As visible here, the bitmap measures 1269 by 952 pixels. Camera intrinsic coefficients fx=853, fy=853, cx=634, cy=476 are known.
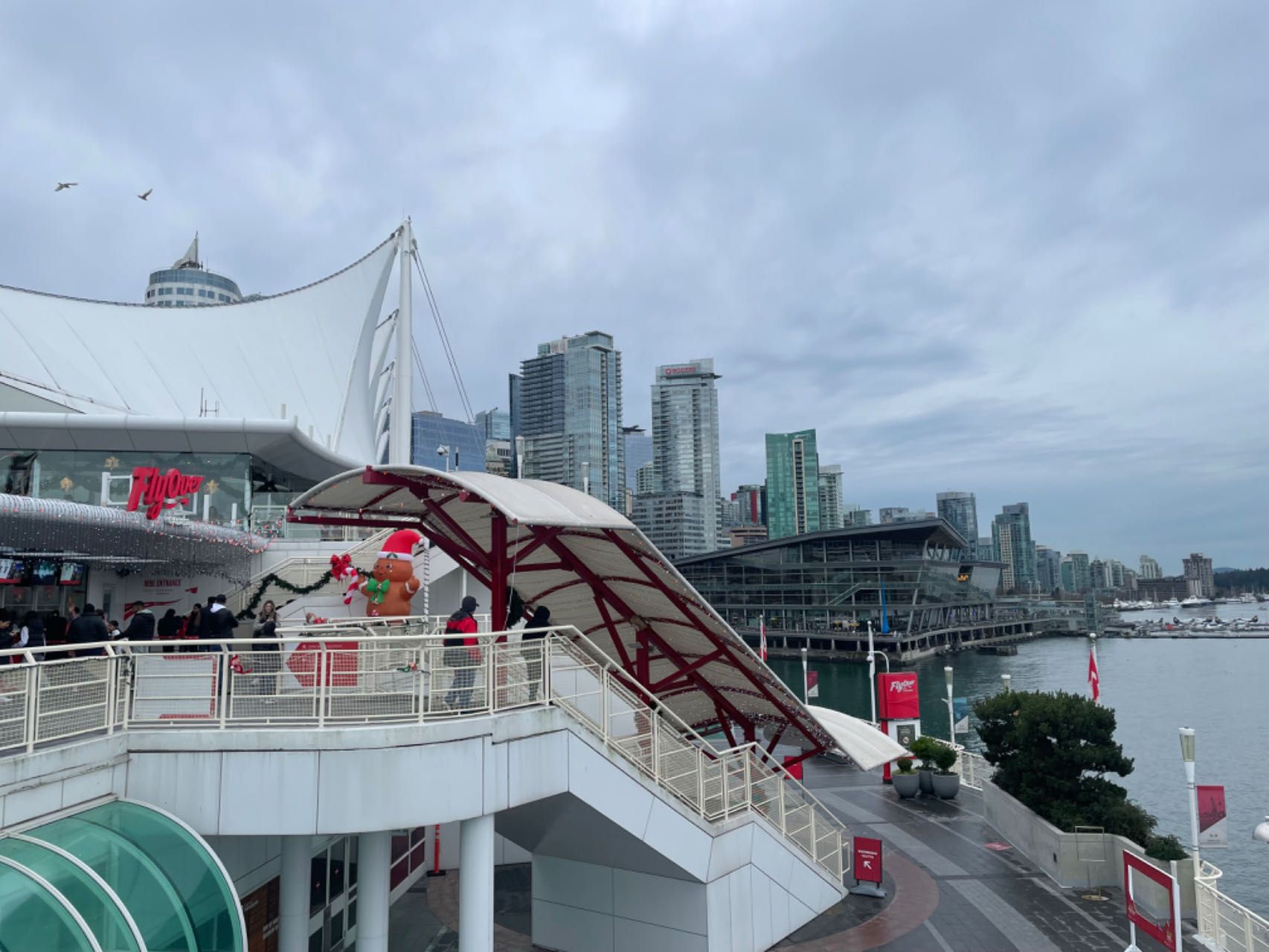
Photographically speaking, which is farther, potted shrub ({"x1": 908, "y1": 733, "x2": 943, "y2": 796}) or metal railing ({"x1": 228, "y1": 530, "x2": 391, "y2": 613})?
metal railing ({"x1": 228, "y1": 530, "x2": 391, "y2": 613})

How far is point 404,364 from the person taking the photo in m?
47.7

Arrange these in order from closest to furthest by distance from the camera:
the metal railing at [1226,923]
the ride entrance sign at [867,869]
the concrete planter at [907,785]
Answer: the metal railing at [1226,923]
the ride entrance sign at [867,869]
the concrete planter at [907,785]

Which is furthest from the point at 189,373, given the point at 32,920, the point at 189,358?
the point at 32,920

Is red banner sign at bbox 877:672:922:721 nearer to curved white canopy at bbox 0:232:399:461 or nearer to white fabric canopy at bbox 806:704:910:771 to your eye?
Answer: white fabric canopy at bbox 806:704:910:771

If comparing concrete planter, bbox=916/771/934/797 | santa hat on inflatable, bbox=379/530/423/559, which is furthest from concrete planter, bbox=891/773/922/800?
santa hat on inflatable, bbox=379/530/423/559

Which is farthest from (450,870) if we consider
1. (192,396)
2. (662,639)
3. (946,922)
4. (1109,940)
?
(192,396)

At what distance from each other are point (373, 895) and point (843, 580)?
98.9 meters

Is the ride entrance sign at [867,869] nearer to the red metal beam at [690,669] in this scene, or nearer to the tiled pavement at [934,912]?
the tiled pavement at [934,912]

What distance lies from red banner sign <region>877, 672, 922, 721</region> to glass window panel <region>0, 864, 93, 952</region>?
1066 inches

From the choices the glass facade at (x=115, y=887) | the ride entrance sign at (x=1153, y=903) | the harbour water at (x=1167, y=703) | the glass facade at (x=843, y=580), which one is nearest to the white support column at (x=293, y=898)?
the glass facade at (x=115, y=887)

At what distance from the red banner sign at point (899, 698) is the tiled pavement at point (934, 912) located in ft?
29.1

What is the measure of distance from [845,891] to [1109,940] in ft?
15.1

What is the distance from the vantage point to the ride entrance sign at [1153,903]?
12.3 meters

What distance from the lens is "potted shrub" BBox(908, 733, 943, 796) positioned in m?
25.3
